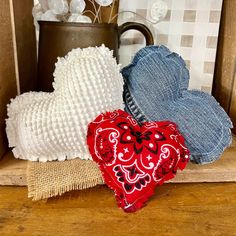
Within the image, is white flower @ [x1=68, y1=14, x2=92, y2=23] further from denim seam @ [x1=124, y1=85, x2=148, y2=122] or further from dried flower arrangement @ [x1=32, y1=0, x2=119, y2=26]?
denim seam @ [x1=124, y1=85, x2=148, y2=122]

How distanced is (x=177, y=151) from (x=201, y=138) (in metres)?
0.08

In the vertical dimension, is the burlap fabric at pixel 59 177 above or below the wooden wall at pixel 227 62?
below

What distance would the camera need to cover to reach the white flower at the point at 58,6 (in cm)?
53

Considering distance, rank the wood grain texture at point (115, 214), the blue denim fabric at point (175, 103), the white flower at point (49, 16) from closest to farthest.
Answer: the wood grain texture at point (115, 214) < the blue denim fabric at point (175, 103) < the white flower at point (49, 16)

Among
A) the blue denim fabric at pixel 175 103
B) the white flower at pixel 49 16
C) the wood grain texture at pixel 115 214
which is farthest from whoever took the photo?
the white flower at pixel 49 16

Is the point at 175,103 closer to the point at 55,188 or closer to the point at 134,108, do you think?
the point at 134,108

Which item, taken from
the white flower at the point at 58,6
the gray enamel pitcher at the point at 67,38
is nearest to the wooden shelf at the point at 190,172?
the gray enamel pitcher at the point at 67,38

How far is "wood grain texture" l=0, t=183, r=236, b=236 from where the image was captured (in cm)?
34

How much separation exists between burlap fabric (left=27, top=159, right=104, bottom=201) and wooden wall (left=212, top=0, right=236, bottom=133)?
13.0 inches

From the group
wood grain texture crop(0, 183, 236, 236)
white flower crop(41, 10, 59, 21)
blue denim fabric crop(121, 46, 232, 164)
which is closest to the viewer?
wood grain texture crop(0, 183, 236, 236)

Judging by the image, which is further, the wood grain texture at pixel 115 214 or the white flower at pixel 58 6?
the white flower at pixel 58 6

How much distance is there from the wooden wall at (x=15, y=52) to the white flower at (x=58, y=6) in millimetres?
62

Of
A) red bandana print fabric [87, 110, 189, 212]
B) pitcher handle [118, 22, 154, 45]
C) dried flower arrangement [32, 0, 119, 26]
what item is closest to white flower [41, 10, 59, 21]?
dried flower arrangement [32, 0, 119, 26]

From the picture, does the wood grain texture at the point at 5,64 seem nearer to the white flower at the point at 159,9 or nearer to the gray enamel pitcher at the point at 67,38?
the gray enamel pitcher at the point at 67,38
